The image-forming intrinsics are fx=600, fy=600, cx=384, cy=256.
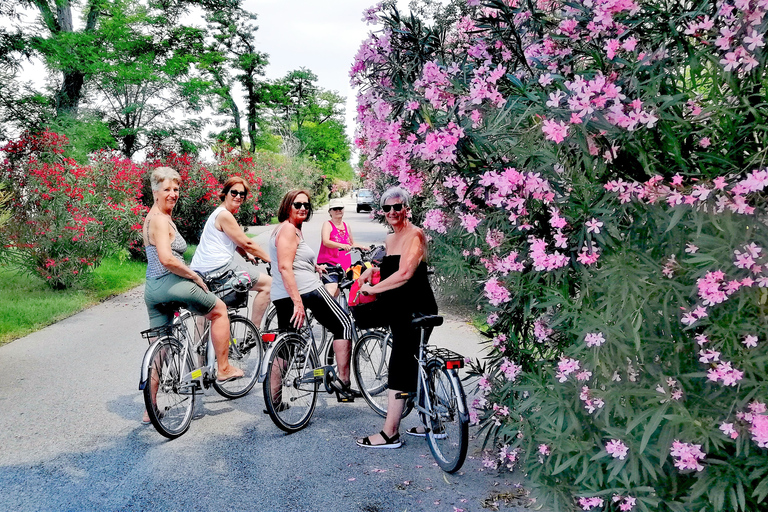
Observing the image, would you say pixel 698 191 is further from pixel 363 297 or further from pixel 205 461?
pixel 205 461

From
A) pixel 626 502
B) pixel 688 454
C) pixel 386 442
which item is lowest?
pixel 386 442

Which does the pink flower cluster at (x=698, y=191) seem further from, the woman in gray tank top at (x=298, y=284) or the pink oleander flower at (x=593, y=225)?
the woman in gray tank top at (x=298, y=284)

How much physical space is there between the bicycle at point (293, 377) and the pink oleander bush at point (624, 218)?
2158mm

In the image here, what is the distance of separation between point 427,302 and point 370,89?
5.46ft

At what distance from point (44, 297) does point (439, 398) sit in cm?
990

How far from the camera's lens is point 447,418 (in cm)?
434

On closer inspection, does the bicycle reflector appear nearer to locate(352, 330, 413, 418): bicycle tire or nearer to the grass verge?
locate(352, 330, 413, 418): bicycle tire

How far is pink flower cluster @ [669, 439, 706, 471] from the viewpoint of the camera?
8.61 ft

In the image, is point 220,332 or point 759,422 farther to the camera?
point 220,332

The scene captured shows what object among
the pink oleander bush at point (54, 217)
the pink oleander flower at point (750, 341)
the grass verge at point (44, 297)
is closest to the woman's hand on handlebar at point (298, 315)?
the pink oleander flower at point (750, 341)

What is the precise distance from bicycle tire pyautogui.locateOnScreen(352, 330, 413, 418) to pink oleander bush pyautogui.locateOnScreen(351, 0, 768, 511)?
2.19 m

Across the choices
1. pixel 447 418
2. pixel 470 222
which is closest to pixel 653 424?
pixel 470 222

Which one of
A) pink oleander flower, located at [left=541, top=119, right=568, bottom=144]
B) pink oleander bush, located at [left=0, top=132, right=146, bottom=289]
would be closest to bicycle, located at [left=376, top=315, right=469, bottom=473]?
pink oleander flower, located at [left=541, top=119, right=568, bottom=144]

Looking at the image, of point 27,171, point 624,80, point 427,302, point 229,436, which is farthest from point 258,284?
point 27,171
